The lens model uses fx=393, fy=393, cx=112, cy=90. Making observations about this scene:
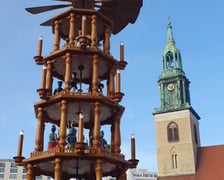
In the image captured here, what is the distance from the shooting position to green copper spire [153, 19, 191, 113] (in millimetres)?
76250

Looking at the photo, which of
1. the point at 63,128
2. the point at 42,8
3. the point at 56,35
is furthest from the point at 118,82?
the point at 42,8

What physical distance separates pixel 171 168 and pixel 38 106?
183ft

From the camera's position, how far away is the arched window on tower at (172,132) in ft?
239

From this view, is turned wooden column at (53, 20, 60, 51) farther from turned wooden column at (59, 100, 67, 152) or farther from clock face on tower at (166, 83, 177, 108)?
clock face on tower at (166, 83, 177, 108)

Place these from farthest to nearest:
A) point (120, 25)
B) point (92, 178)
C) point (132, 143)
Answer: point (120, 25) → point (92, 178) → point (132, 143)

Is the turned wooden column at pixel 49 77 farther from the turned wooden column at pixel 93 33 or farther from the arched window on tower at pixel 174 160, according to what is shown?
the arched window on tower at pixel 174 160

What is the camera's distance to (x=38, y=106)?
18875 mm

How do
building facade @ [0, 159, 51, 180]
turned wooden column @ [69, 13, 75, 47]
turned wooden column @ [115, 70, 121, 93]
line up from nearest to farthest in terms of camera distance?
turned wooden column @ [115, 70, 121, 93] < turned wooden column @ [69, 13, 75, 47] < building facade @ [0, 159, 51, 180]

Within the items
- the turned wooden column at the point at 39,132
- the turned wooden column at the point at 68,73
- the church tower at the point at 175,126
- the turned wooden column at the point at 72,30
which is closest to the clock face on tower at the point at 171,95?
the church tower at the point at 175,126

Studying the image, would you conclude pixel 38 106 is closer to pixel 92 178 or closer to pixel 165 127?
pixel 92 178

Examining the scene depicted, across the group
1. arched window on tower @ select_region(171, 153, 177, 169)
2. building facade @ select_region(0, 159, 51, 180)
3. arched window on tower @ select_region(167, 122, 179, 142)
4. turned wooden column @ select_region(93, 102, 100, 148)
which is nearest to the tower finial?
arched window on tower @ select_region(167, 122, 179, 142)

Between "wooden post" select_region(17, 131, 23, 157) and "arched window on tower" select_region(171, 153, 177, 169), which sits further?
"arched window on tower" select_region(171, 153, 177, 169)

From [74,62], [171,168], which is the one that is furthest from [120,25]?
[171,168]

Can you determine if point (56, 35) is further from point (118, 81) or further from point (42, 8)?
point (118, 81)
